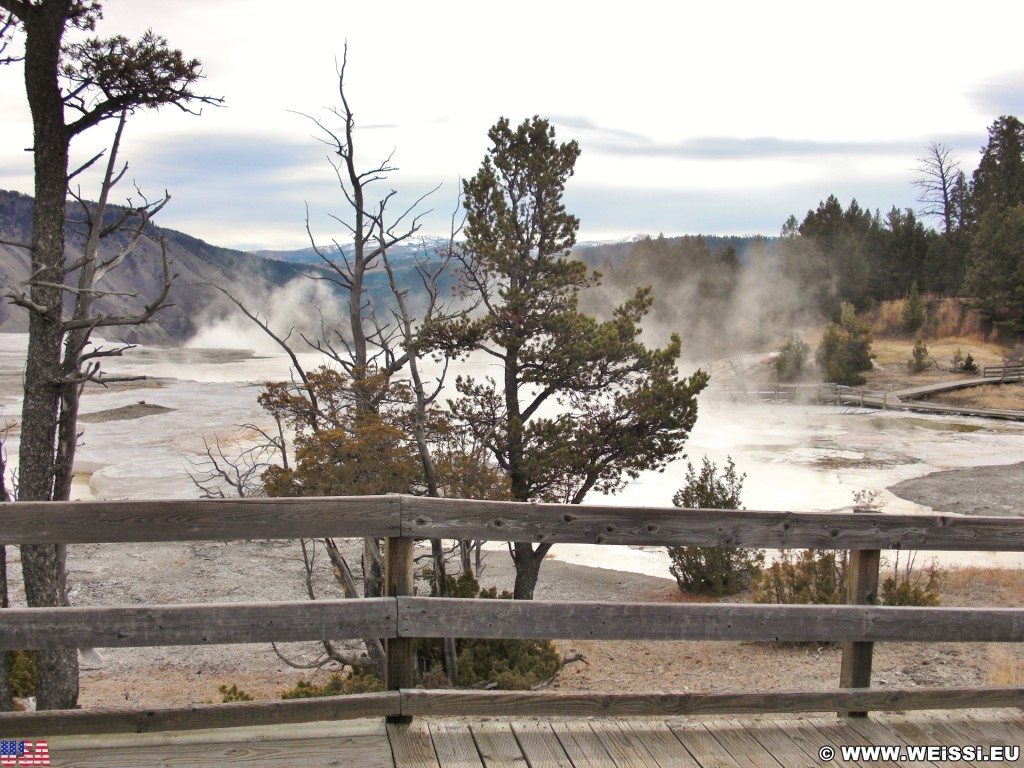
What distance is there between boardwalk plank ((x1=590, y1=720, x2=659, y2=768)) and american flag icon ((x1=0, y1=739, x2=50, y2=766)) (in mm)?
2201

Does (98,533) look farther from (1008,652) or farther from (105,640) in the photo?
(1008,652)

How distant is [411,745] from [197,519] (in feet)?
4.14

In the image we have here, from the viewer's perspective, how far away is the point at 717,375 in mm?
67875

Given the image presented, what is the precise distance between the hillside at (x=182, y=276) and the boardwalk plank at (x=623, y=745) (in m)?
130

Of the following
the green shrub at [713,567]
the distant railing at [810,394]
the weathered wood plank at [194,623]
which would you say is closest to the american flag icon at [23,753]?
the weathered wood plank at [194,623]

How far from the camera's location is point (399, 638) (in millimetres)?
3758

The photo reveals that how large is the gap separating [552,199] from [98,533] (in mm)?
18774

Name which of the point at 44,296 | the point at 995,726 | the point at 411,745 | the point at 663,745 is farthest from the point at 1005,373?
the point at 411,745

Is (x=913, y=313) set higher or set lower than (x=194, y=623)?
higher

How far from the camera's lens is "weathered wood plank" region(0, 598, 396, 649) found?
11.3ft

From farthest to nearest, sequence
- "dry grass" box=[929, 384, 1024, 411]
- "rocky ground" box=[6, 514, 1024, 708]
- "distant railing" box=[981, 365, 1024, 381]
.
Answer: "distant railing" box=[981, 365, 1024, 381]
"dry grass" box=[929, 384, 1024, 411]
"rocky ground" box=[6, 514, 1024, 708]

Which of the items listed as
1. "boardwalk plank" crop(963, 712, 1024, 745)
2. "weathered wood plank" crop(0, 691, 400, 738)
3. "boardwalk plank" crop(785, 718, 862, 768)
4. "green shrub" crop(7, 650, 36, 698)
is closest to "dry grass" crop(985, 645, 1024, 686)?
"boardwalk plank" crop(963, 712, 1024, 745)

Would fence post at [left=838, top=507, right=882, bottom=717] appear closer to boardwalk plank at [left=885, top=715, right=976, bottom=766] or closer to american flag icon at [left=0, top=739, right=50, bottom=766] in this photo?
boardwalk plank at [left=885, top=715, right=976, bottom=766]

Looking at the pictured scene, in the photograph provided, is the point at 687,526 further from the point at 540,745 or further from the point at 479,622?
the point at 540,745
